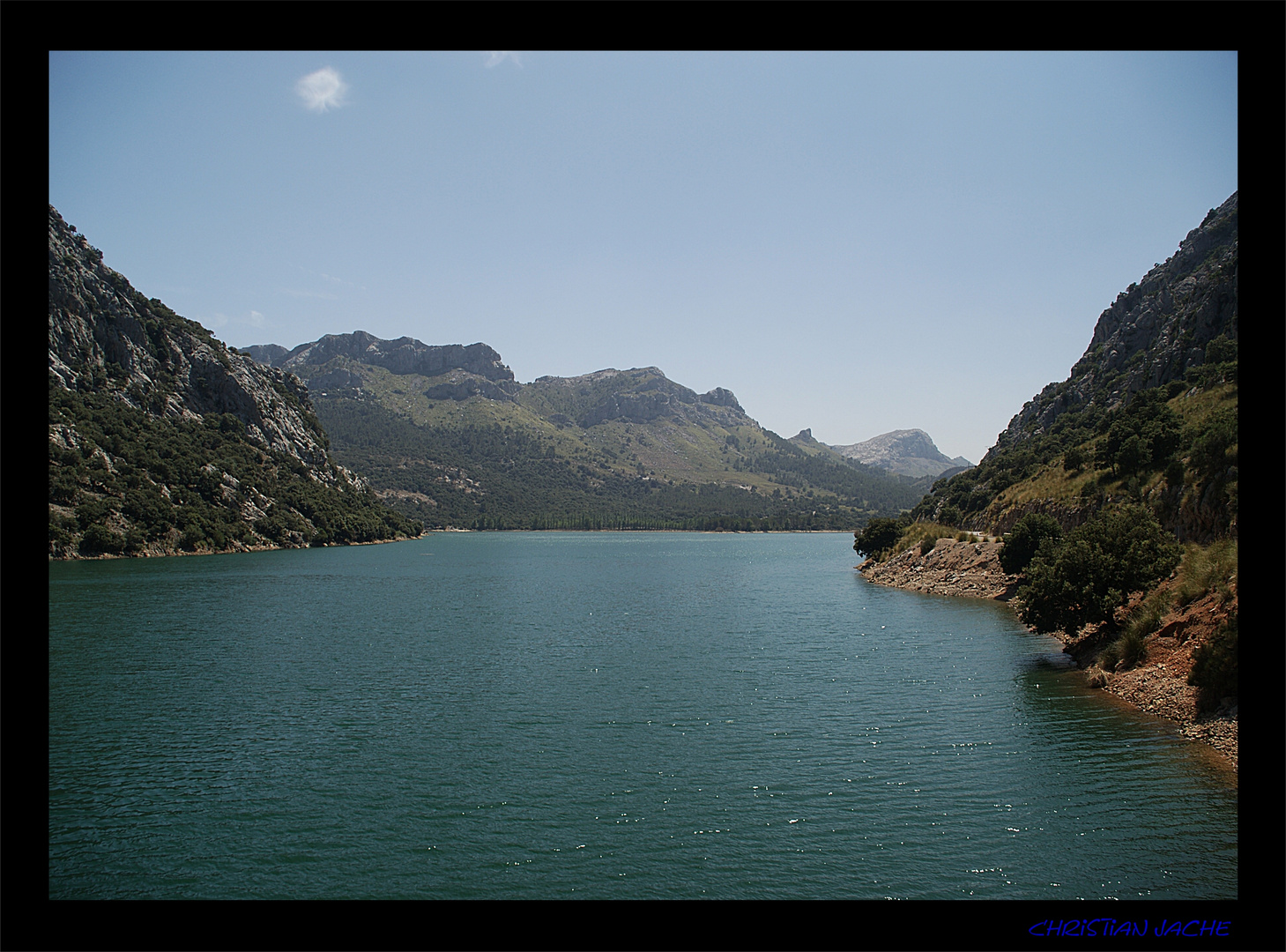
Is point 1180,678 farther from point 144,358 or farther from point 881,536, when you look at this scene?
point 144,358

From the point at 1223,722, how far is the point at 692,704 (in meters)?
15.8

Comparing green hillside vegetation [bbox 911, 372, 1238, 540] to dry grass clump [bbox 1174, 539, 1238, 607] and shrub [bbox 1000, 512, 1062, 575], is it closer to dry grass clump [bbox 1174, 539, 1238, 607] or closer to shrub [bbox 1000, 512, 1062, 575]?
shrub [bbox 1000, 512, 1062, 575]

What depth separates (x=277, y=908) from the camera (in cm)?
412

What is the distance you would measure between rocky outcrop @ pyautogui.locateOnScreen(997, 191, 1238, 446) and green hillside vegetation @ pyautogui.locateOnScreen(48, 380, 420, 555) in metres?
110

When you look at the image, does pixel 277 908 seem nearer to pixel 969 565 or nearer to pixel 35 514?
pixel 35 514

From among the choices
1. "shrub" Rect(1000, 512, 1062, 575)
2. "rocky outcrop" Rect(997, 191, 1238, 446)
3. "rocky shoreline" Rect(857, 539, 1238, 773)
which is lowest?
"rocky shoreline" Rect(857, 539, 1238, 773)

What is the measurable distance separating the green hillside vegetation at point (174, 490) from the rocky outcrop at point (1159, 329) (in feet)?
360

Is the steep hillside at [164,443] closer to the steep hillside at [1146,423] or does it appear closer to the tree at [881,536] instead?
the tree at [881,536]

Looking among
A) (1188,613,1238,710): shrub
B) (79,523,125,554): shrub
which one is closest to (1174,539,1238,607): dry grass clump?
(1188,613,1238,710): shrub

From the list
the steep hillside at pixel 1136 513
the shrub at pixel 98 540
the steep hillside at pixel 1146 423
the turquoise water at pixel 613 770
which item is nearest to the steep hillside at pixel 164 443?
the shrub at pixel 98 540

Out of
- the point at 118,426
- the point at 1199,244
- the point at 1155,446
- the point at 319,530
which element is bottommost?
the point at 319,530

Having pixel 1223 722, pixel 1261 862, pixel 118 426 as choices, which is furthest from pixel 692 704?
pixel 118 426

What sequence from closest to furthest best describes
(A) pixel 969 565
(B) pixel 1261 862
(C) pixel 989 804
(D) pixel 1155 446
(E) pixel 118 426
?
1. (B) pixel 1261 862
2. (C) pixel 989 804
3. (D) pixel 1155 446
4. (A) pixel 969 565
5. (E) pixel 118 426

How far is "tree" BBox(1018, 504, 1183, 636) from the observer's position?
29816 mm
